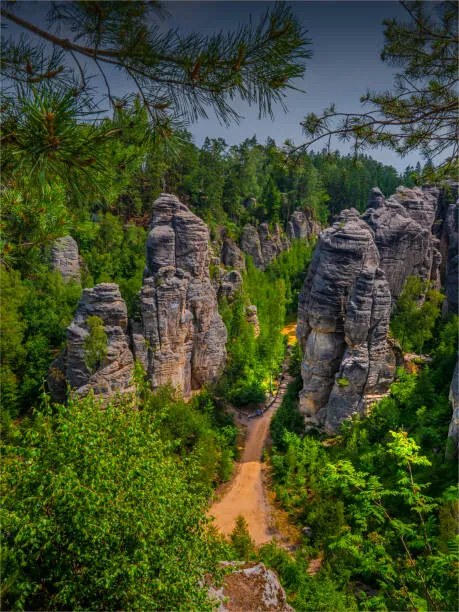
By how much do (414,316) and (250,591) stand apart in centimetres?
1675

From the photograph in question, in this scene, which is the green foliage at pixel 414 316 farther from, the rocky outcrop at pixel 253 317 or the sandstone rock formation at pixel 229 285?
the sandstone rock formation at pixel 229 285

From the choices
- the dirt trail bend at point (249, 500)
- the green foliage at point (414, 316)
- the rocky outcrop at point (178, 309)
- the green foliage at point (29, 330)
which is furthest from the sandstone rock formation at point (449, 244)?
the green foliage at point (29, 330)

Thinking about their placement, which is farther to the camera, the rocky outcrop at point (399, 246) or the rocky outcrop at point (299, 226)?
the rocky outcrop at point (299, 226)

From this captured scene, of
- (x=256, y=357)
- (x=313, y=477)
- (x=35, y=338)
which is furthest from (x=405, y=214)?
Answer: (x=35, y=338)

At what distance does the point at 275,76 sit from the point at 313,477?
1404 centimetres

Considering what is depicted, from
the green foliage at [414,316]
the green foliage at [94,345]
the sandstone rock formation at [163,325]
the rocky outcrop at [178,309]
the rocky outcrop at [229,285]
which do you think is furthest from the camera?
the rocky outcrop at [229,285]

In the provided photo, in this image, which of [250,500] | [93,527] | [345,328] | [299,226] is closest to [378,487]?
[93,527]

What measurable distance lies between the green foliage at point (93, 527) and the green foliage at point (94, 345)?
917cm

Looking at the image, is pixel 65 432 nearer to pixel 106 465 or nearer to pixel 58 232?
pixel 106 465

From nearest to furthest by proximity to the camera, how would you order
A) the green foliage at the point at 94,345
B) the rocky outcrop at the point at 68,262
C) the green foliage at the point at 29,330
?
the green foliage at the point at 94,345 < the green foliage at the point at 29,330 < the rocky outcrop at the point at 68,262

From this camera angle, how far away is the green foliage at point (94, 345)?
14.4m

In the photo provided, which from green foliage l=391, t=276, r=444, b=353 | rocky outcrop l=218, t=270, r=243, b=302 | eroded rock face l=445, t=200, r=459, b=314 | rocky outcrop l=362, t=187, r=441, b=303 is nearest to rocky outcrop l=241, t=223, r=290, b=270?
rocky outcrop l=218, t=270, r=243, b=302

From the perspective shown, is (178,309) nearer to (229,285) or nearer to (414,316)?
(229,285)

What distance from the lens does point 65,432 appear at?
502cm
